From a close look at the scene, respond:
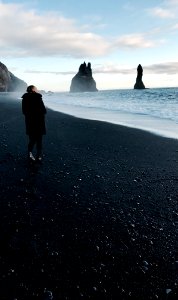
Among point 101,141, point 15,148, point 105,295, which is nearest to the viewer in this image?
point 105,295

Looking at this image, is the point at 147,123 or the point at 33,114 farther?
the point at 147,123

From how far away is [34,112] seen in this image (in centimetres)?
848

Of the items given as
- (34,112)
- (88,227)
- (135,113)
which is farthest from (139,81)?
(88,227)

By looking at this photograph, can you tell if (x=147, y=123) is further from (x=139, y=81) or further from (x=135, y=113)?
(x=139, y=81)

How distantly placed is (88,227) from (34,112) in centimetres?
468

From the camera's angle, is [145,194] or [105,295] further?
[145,194]

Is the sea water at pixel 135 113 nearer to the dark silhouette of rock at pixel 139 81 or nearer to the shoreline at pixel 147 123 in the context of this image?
the shoreline at pixel 147 123

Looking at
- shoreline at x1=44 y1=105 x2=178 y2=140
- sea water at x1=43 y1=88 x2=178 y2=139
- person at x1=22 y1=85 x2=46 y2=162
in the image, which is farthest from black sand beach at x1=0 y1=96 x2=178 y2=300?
sea water at x1=43 y1=88 x2=178 y2=139

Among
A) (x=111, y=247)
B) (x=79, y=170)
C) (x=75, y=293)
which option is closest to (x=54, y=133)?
(x=79, y=170)

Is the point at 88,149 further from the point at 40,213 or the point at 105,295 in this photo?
the point at 105,295

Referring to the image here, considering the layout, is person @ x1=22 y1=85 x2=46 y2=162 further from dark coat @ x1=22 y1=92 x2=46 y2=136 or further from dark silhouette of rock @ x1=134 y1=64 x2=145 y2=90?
dark silhouette of rock @ x1=134 y1=64 x2=145 y2=90

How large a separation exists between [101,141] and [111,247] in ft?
25.1

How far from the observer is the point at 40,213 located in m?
4.97

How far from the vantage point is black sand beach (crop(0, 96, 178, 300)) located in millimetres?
3361
